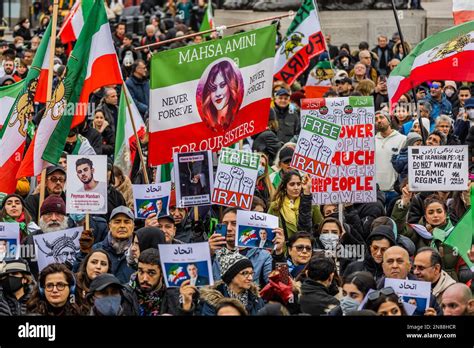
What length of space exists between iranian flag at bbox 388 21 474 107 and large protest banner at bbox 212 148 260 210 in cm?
219

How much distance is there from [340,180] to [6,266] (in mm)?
3601

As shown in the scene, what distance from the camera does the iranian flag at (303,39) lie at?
21.2 metres

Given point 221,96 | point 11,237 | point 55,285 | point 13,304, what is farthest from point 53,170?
point 55,285


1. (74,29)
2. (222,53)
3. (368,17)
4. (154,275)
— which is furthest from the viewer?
(368,17)

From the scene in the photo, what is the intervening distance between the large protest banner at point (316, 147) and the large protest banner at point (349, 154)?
17 centimetres

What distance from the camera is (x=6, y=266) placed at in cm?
1380

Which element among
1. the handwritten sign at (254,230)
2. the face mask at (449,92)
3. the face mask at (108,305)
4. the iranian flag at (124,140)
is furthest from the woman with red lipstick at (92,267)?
the face mask at (449,92)

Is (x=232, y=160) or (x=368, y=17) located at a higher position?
(x=368, y=17)

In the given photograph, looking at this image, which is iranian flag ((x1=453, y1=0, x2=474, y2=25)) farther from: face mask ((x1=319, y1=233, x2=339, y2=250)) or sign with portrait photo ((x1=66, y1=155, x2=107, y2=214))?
sign with portrait photo ((x1=66, y1=155, x2=107, y2=214))

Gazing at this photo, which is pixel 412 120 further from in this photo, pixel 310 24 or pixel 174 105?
pixel 174 105

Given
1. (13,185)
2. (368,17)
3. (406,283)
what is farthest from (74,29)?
(368,17)

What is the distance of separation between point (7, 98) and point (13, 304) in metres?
5.12

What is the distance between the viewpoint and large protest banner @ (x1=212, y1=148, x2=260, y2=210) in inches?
615

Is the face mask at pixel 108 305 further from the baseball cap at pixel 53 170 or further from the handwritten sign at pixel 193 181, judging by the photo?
the baseball cap at pixel 53 170
